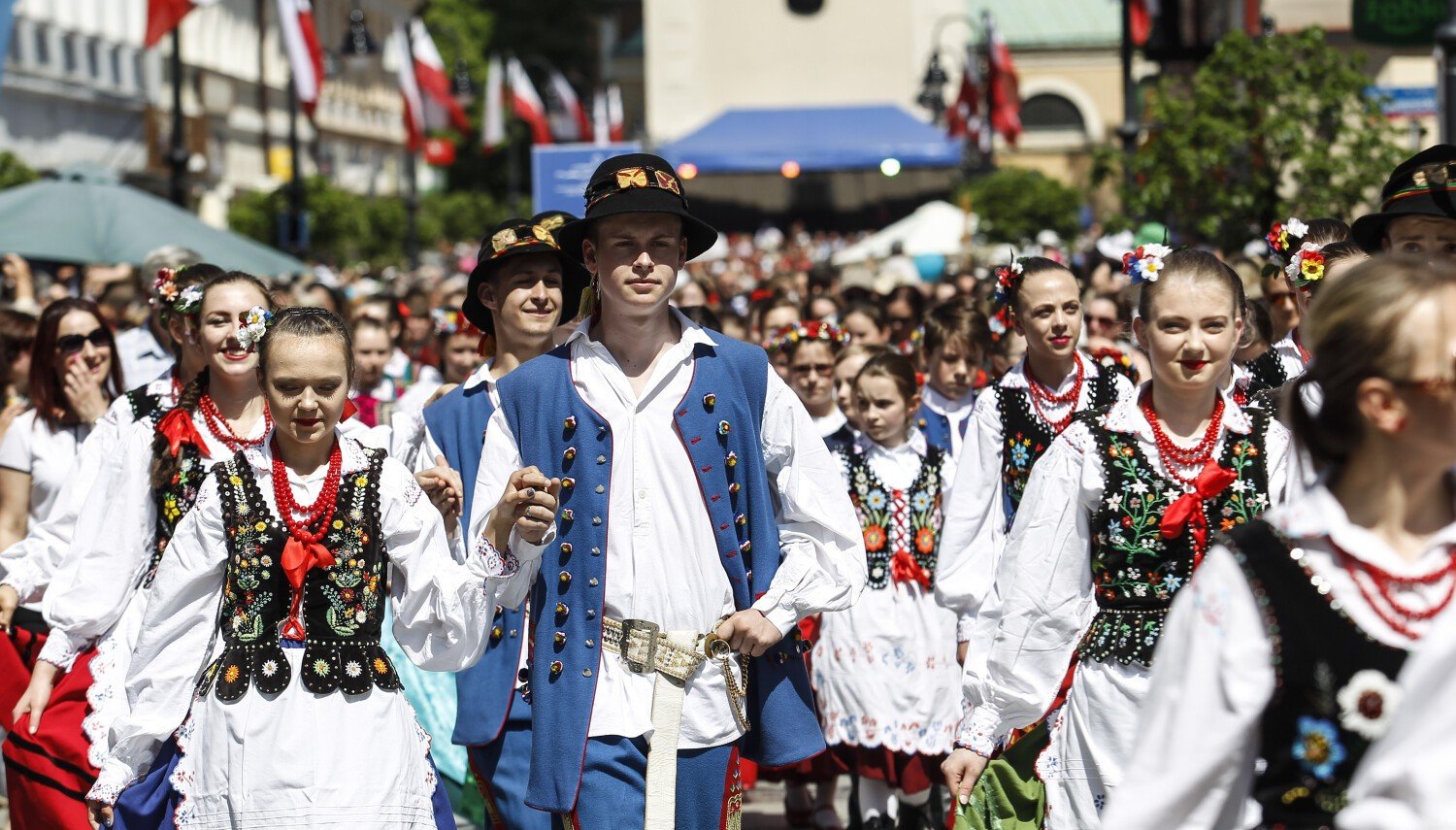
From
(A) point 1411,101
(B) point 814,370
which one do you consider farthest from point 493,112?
(B) point 814,370

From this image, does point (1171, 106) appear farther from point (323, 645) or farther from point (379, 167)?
point (379, 167)

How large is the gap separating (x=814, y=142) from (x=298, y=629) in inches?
1782

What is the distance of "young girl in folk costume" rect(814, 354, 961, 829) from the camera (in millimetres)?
7969

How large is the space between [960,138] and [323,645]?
3989 centimetres

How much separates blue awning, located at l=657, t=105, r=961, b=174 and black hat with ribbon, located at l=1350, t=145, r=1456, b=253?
124 feet

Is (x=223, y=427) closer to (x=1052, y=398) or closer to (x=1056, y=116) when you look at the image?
(x=1052, y=398)

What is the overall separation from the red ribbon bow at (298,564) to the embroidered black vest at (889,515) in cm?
353

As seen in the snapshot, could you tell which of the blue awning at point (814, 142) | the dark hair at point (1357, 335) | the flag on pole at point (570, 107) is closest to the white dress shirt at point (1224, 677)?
the dark hair at point (1357, 335)

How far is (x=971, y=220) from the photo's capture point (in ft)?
97.3

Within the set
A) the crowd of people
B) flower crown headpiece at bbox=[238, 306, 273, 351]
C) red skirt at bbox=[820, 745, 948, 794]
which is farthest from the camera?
red skirt at bbox=[820, 745, 948, 794]

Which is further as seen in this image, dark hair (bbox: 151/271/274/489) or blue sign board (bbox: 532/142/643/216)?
blue sign board (bbox: 532/142/643/216)

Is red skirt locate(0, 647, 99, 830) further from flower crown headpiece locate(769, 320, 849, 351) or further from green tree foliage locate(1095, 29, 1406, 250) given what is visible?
green tree foliage locate(1095, 29, 1406, 250)

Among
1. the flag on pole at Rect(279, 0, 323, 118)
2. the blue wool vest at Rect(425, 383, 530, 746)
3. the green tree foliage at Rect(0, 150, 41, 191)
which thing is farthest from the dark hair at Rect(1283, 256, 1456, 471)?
the green tree foliage at Rect(0, 150, 41, 191)

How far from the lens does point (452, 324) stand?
956 centimetres
